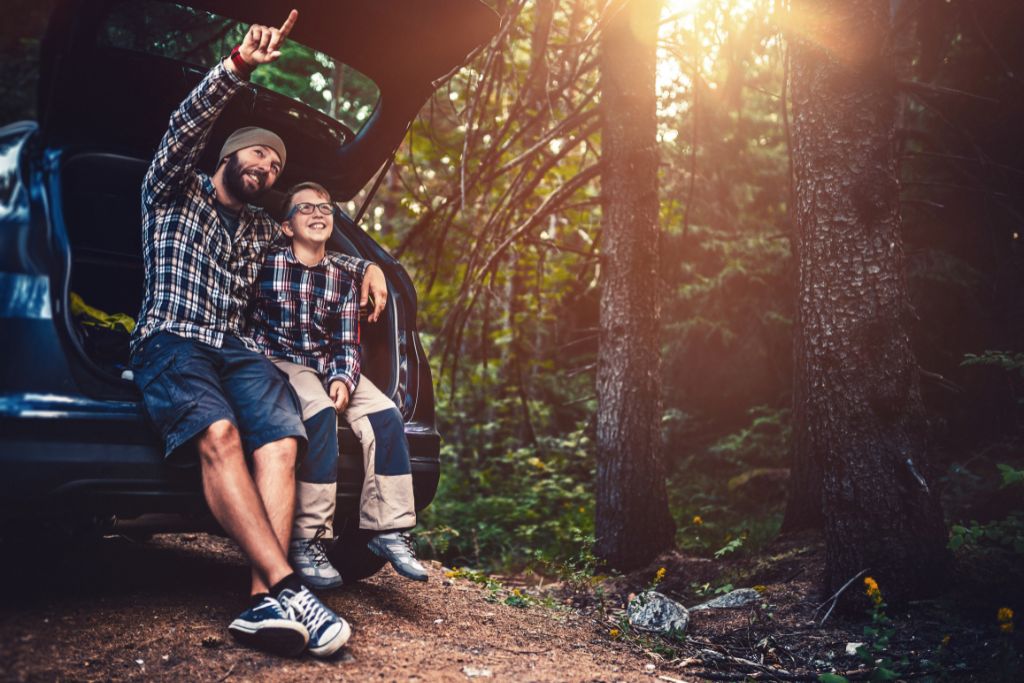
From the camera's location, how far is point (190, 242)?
9.35 feet

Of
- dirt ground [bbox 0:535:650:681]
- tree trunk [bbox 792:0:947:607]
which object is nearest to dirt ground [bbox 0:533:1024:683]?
dirt ground [bbox 0:535:650:681]

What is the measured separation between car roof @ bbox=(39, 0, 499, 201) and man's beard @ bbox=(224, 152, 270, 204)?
11.3 inches

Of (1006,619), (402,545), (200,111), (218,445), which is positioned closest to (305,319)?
(218,445)

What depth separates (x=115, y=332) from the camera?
10.7 ft

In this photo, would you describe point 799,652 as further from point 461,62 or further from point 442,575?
point 461,62

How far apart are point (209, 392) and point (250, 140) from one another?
1.14 meters

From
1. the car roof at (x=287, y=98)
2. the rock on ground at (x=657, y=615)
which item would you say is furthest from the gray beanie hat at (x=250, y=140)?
the rock on ground at (x=657, y=615)

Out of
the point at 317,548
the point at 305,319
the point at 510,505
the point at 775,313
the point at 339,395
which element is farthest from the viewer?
the point at 775,313

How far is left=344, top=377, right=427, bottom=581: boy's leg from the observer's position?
9.37ft

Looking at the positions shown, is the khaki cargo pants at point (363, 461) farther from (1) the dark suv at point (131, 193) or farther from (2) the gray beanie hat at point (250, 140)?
(2) the gray beanie hat at point (250, 140)

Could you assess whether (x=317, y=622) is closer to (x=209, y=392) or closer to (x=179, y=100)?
(x=209, y=392)

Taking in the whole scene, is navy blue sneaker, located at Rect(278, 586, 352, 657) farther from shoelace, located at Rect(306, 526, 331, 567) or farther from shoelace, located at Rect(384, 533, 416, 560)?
shoelace, located at Rect(384, 533, 416, 560)

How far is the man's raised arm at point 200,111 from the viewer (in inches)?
105

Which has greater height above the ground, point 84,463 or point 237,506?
point 84,463
